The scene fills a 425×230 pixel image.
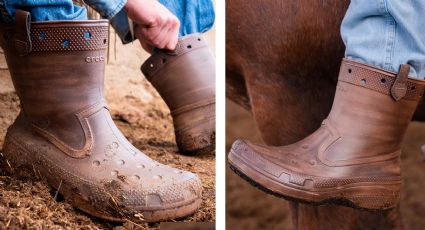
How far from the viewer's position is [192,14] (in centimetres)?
126

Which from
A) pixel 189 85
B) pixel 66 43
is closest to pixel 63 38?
pixel 66 43

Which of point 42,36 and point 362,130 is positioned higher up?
point 42,36

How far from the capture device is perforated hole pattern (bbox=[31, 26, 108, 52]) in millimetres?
1099

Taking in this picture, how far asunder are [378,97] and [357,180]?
13 cm

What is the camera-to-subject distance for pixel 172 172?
1.15 m

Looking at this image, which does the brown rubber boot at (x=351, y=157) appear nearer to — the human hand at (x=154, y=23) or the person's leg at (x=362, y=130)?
the person's leg at (x=362, y=130)

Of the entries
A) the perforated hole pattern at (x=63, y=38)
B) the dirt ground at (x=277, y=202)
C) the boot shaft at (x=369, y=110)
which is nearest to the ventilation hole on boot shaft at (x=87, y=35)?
the perforated hole pattern at (x=63, y=38)

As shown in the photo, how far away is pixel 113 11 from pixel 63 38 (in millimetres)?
106

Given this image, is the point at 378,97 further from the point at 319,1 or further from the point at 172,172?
the point at 172,172

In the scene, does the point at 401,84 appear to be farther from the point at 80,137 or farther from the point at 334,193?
the point at 80,137

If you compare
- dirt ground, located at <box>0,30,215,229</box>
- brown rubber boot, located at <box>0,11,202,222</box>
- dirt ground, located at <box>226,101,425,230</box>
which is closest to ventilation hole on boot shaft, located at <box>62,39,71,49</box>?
brown rubber boot, located at <box>0,11,202,222</box>

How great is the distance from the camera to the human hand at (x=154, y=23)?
4.06 ft

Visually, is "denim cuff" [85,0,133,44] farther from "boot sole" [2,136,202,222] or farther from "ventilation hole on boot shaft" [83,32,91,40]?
"boot sole" [2,136,202,222]

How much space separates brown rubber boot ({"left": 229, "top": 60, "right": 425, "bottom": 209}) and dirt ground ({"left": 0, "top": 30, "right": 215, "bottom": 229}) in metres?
0.11
